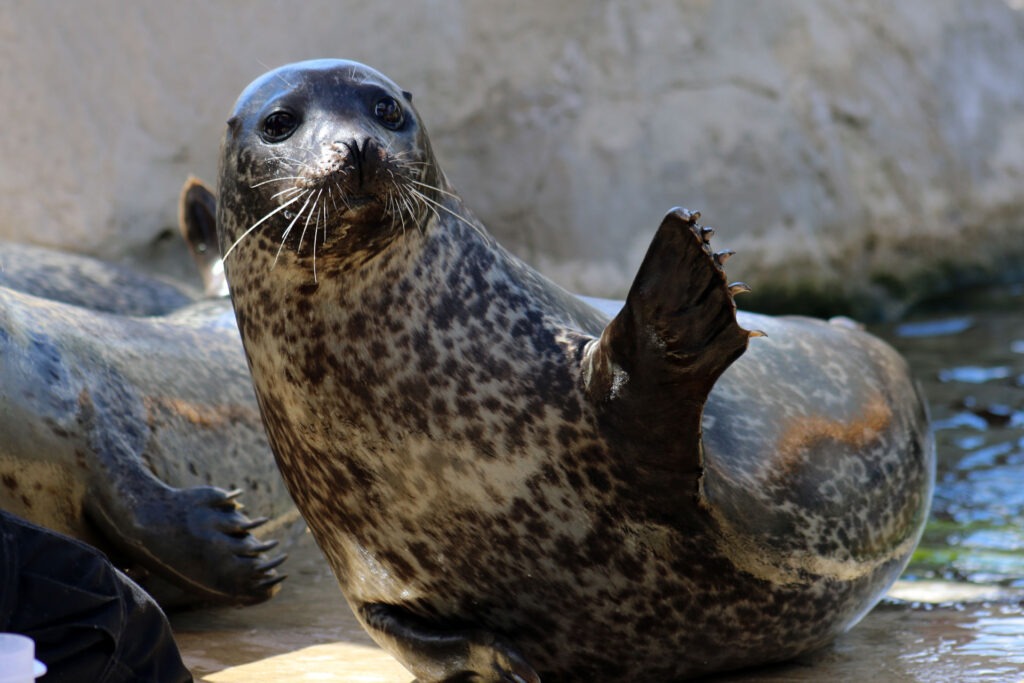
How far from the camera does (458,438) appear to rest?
3117mm

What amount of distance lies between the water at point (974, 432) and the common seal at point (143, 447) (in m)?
2.23

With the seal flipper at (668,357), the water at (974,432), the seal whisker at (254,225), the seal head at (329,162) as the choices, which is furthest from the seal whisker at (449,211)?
the water at (974,432)

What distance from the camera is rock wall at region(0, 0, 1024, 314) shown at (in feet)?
28.1

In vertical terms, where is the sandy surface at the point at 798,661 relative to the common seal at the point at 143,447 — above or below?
below

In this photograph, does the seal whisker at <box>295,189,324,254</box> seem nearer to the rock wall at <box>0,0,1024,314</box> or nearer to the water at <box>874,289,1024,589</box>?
the water at <box>874,289,1024,589</box>

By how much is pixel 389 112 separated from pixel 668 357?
89cm

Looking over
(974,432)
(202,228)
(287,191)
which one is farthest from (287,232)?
(974,432)

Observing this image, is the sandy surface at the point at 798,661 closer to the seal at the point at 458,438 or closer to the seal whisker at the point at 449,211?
the seal at the point at 458,438

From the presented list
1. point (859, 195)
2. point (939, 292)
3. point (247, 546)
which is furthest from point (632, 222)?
point (247, 546)

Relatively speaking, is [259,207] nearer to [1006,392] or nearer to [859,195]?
[1006,392]

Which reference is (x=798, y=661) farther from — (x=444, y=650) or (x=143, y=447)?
(x=143, y=447)

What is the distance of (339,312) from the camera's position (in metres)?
3.15

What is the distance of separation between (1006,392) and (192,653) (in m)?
4.77

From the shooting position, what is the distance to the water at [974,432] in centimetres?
486
